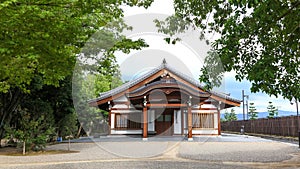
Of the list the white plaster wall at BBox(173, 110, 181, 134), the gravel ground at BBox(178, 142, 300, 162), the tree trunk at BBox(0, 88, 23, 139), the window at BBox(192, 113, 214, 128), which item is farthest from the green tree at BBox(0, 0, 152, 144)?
the window at BBox(192, 113, 214, 128)

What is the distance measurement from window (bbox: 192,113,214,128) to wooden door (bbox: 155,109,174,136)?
1.89 meters

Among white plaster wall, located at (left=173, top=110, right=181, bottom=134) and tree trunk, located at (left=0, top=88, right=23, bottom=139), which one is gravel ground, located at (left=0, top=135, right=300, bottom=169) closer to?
tree trunk, located at (left=0, top=88, right=23, bottom=139)

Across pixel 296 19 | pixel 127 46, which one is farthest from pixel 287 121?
pixel 296 19

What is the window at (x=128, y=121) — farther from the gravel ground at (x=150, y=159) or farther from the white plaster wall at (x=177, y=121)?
the gravel ground at (x=150, y=159)

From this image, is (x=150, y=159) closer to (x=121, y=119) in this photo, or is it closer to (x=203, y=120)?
(x=121, y=119)

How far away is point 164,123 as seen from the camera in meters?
21.7

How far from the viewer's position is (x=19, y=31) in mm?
5887

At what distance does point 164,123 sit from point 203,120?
3083 millimetres

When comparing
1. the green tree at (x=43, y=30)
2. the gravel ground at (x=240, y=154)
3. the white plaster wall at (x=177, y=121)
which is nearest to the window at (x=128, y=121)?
the white plaster wall at (x=177, y=121)

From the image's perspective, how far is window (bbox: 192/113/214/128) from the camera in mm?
21461

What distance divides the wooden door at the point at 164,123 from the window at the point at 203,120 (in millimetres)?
1885

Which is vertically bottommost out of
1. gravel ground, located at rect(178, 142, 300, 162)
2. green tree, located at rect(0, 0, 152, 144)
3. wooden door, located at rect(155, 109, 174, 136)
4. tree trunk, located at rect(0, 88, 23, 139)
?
gravel ground, located at rect(178, 142, 300, 162)

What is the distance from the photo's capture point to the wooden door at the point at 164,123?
70.7 ft

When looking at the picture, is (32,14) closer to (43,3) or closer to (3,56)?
(43,3)
